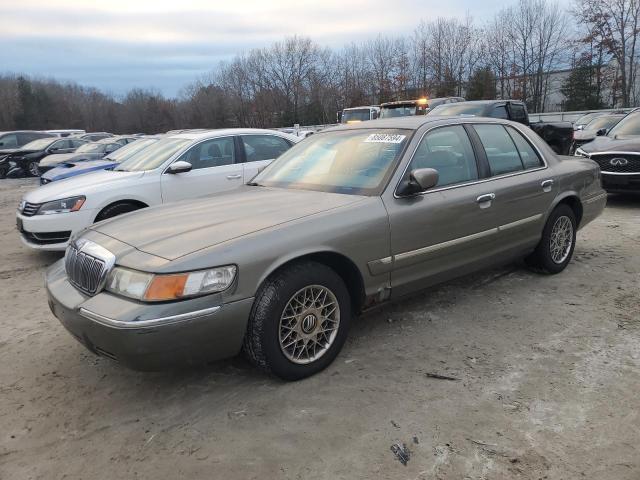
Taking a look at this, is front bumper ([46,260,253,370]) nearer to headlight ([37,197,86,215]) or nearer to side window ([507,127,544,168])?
side window ([507,127,544,168])

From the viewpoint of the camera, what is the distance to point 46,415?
300 cm

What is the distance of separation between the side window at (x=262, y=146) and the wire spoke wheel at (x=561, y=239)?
3702 millimetres

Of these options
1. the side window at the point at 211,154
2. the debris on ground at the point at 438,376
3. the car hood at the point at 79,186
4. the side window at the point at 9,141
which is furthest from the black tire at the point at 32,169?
the debris on ground at the point at 438,376

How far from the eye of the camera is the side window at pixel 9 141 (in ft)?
69.6

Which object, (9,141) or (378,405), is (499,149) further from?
(9,141)

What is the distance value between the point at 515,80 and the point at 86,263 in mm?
47123

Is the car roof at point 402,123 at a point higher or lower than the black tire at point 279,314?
higher

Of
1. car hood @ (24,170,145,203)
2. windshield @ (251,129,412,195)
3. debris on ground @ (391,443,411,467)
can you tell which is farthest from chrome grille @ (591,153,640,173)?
debris on ground @ (391,443,411,467)

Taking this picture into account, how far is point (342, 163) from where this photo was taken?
4.03m

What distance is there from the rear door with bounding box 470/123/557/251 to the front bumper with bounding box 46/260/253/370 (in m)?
2.48

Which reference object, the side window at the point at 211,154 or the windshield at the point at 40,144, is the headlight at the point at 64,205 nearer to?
the side window at the point at 211,154

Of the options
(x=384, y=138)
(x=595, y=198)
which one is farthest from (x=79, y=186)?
(x=595, y=198)

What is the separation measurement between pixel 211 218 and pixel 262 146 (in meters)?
4.25

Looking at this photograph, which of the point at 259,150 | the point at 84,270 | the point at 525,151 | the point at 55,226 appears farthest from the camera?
the point at 259,150
